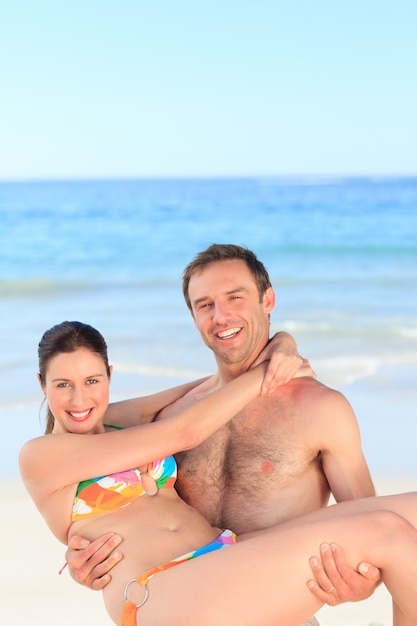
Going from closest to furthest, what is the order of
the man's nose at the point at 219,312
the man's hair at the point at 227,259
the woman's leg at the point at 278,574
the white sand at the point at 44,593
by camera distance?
the woman's leg at the point at 278,574 < the man's nose at the point at 219,312 < the man's hair at the point at 227,259 < the white sand at the point at 44,593

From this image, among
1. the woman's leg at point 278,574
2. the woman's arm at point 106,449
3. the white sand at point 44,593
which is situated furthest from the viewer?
the white sand at point 44,593

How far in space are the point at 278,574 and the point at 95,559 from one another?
2.24ft

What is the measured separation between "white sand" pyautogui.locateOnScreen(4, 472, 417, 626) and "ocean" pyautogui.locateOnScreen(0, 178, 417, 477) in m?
0.91

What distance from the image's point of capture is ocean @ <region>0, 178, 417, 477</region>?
832cm

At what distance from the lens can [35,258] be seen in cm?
2238

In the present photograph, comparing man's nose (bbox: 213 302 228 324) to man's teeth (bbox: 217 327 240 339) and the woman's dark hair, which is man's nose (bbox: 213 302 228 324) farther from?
the woman's dark hair

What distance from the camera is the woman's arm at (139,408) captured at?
4.21 m

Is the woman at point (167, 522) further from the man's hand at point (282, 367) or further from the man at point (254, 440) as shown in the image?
the man at point (254, 440)

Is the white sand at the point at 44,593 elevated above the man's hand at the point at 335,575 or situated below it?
below

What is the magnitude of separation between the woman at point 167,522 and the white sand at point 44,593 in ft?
4.42

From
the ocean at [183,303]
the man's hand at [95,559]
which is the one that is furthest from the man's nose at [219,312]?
the ocean at [183,303]

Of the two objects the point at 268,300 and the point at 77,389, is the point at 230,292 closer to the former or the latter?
the point at 268,300

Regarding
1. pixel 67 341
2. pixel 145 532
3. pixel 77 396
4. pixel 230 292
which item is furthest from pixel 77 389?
pixel 230 292

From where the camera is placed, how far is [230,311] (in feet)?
13.3
